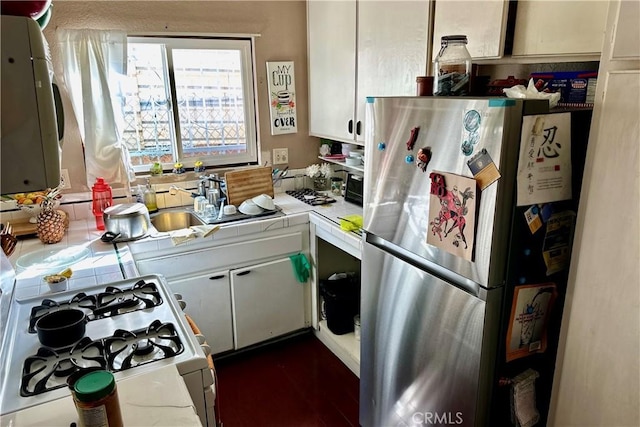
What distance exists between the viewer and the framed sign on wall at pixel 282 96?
2.85 meters

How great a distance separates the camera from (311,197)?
2.87 meters

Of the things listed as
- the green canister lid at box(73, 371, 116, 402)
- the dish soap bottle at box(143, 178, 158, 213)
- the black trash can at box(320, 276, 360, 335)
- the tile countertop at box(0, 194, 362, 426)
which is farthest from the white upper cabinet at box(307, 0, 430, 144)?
the green canister lid at box(73, 371, 116, 402)

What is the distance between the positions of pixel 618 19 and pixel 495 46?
1.72 feet

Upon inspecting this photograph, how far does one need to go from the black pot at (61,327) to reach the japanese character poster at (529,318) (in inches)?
49.5

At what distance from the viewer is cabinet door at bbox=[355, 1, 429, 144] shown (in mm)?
1916

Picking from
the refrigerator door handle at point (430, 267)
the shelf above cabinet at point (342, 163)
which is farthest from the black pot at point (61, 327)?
the shelf above cabinet at point (342, 163)

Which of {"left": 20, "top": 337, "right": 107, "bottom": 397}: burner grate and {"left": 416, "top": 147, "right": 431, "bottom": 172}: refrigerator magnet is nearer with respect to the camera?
{"left": 20, "top": 337, "right": 107, "bottom": 397}: burner grate

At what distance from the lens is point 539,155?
123cm

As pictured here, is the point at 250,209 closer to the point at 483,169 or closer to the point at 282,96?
the point at 282,96

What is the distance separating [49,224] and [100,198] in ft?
1.02

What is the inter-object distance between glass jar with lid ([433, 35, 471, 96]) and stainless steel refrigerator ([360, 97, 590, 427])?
0.48 ft

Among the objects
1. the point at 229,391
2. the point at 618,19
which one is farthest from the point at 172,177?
the point at 618,19

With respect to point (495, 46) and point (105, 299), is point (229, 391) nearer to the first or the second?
point (105, 299)

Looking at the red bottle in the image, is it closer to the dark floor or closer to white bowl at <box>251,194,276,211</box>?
white bowl at <box>251,194,276,211</box>
